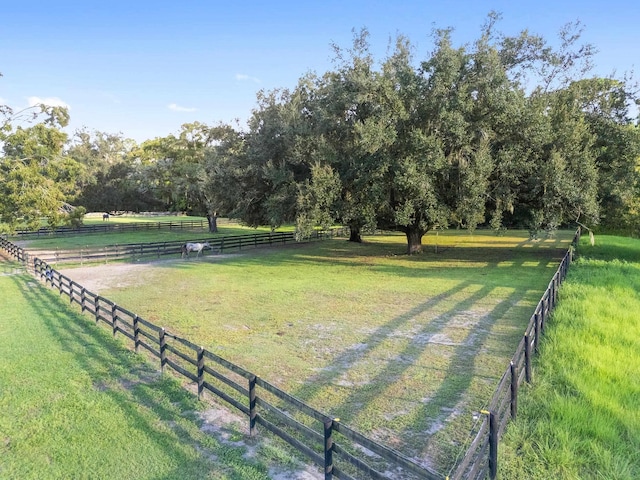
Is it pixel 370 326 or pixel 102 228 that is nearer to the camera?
pixel 370 326

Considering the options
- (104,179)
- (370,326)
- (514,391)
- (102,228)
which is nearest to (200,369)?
(514,391)

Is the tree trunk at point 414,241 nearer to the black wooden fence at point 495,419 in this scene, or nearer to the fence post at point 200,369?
the black wooden fence at point 495,419

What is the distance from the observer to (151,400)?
632 cm

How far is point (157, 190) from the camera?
45875 mm

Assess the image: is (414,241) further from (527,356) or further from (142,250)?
(527,356)

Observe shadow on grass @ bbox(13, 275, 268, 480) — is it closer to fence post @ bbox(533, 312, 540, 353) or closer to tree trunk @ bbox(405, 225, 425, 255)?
fence post @ bbox(533, 312, 540, 353)

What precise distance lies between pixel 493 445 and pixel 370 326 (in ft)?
19.6

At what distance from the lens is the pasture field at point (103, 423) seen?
15.2 feet

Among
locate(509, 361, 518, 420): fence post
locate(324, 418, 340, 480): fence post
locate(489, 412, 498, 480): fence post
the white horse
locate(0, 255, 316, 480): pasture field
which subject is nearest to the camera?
locate(489, 412, 498, 480): fence post

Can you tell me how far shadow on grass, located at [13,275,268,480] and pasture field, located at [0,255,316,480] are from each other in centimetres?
1

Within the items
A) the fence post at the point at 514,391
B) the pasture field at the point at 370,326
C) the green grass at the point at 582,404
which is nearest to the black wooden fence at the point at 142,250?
the pasture field at the point at 370,326

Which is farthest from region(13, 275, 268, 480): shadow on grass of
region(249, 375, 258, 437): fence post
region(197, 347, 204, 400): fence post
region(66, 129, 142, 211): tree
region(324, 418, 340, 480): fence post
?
region(66, 129, 142, 211): tree

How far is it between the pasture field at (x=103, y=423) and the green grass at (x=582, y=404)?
2.61m

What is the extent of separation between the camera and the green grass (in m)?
4.29
